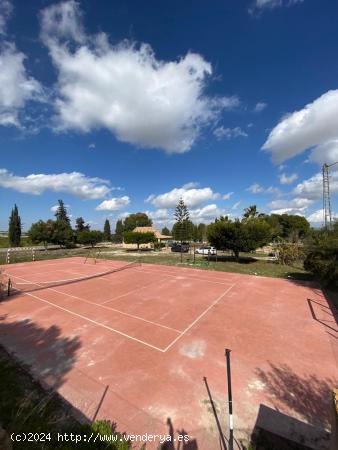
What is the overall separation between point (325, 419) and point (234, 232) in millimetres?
22025

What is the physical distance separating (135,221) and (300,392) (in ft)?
256

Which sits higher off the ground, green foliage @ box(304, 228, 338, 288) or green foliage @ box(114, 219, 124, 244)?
green foliage @ box(114, 219, 124, 244)

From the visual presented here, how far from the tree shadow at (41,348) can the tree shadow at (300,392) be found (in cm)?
529

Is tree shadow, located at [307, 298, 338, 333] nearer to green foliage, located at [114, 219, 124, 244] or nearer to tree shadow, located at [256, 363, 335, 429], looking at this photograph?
tree shadow, located at [256, 363, 335, 429]

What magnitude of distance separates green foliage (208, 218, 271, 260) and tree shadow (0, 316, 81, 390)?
68.2 ft

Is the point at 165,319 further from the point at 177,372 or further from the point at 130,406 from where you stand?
the point at 130,406

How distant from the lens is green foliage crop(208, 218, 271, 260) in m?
26.2

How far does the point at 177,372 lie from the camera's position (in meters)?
6.49

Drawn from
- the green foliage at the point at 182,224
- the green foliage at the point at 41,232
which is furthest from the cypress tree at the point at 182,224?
the green foliage at the point at 41,232

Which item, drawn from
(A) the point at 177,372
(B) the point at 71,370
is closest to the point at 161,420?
(A) the point at 177,372

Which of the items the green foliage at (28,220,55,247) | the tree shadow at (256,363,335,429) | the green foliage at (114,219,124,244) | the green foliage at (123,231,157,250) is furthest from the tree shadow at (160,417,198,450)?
the green foliage at (114,219,124,244)

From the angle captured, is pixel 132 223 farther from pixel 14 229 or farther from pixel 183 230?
pixel 14 229

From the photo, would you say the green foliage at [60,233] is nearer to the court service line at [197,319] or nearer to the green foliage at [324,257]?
the court service line at [197,319]

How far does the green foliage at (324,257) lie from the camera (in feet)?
45.4
